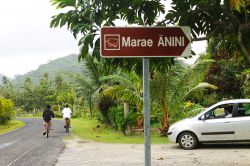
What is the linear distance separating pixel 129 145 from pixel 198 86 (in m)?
4.62

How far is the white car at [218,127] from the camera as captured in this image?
14789mm

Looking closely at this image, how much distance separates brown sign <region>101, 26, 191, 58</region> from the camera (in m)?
4.04

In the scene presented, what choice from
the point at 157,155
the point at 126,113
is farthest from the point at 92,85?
the point at 157,155

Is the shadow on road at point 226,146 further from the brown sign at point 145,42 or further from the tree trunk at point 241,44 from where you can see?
the brown sign at point 145,42

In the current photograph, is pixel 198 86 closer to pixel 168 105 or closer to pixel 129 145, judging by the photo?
pixel 168 105

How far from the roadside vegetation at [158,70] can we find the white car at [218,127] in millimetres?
1685

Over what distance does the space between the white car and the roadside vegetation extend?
169 cm

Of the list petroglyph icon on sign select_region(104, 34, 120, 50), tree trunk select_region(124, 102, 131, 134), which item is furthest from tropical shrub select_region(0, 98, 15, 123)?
petroglyph icon on sign select_region(104, 34, 120, 50)

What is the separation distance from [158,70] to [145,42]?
174 cm

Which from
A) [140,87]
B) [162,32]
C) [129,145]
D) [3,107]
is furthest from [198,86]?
[3,107]

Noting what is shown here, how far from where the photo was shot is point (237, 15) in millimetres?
5387

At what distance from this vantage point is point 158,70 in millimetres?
5836

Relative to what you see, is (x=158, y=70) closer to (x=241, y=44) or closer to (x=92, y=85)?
(x=241, y=44)

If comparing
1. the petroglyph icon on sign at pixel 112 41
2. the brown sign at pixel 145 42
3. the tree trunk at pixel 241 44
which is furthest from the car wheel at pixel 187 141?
the petroglyph icon on sign at pixel 112 41
